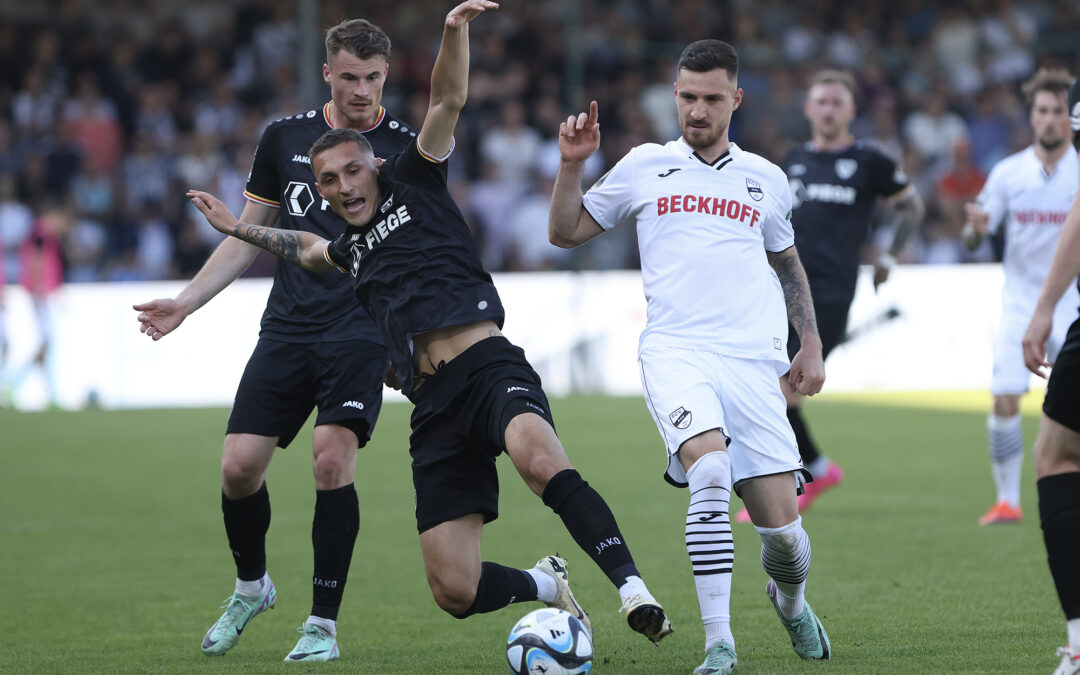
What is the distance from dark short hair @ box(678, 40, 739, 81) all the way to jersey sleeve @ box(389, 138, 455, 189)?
37.8 inches

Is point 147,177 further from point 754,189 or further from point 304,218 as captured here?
point 754,189

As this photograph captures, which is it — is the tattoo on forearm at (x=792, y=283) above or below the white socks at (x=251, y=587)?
above

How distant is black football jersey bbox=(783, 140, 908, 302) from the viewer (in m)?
9.16

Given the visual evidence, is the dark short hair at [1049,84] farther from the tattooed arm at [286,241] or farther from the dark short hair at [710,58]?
the tattooed arm at [286,241]

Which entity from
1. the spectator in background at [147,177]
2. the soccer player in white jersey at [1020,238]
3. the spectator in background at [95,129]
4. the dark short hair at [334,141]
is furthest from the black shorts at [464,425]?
the spectator in background at [95,129]

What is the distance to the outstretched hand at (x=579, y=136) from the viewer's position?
4.96m

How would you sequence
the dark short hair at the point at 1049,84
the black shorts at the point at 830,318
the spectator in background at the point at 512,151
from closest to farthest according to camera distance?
the dark short hair at the point at 1049,84 < the black shorts at the point at 830,318 < the spectator in background at the point at 512,151

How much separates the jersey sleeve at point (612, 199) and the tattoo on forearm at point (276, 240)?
47.4 inches

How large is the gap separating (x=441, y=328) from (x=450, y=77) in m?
0.91

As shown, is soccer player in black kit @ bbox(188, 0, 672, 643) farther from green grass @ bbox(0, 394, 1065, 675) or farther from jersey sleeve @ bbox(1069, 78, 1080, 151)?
jersey sleeve @ bbox(1069, 78, 1080, 151)

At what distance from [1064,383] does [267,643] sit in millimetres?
3519

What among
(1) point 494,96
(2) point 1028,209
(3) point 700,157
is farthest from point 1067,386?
(1) point 494,96

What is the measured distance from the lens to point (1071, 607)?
13.6 feet

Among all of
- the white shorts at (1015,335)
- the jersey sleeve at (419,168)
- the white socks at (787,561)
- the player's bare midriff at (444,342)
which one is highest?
the jersey sleeve at (419,168)
